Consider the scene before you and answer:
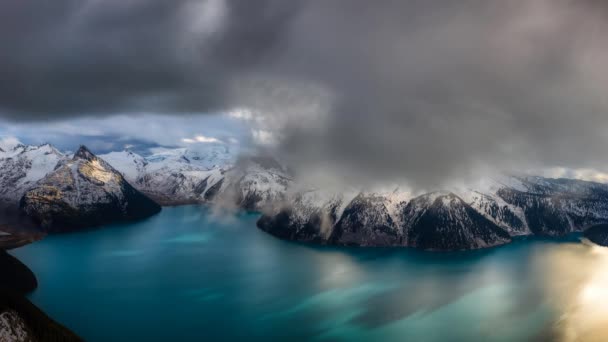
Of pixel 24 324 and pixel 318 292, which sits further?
pixel 318 292

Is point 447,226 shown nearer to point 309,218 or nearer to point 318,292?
point 309,218

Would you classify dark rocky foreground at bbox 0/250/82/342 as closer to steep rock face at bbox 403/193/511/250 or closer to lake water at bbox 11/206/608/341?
lake water at bbox 11/206/608/341

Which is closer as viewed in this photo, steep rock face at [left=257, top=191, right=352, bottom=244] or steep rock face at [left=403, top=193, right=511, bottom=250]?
steep rock face at [left=403, top=193, right=511, bottom=250]

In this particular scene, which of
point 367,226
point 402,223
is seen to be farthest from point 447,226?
point 367,226

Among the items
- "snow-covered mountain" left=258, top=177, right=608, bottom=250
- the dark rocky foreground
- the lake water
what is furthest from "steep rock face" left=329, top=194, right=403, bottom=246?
the dark rocky foreground

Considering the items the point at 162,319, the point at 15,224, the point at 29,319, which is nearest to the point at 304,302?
the point at 162,319

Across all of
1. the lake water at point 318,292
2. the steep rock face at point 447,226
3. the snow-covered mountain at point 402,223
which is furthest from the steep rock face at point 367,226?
the lake water at point 318,292

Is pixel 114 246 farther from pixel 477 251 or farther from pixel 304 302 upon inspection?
pixel 477 251

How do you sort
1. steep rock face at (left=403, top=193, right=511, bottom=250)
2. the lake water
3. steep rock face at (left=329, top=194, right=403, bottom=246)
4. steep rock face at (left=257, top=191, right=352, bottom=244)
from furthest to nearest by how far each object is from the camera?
steep rock face at (left=257, top=191, right=352, bottom=244) < steep rock face at (left=329, top=194, right=403, bottom=246) < steep rock face at (left=403, top=193, right=511, bottom=250) < the lake water

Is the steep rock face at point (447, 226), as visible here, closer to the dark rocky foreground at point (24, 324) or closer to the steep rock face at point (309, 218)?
the steep rock face at point (309, 218)
